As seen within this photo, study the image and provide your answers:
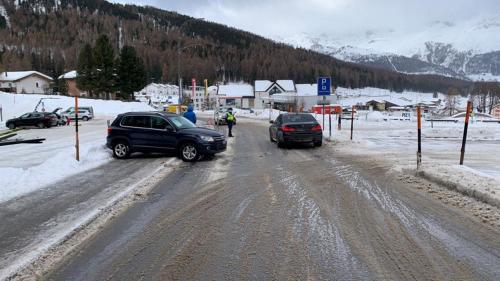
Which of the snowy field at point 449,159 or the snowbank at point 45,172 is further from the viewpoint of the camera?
the snowbank at point 45,172

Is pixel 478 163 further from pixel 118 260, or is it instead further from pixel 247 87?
pixel 247 87

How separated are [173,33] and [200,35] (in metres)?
13.0

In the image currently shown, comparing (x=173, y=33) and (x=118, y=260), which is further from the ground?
(x=173, y=33)

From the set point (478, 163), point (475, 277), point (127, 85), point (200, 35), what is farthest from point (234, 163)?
point (200, 35)

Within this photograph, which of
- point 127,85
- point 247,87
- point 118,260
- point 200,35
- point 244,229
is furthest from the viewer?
point 200,35

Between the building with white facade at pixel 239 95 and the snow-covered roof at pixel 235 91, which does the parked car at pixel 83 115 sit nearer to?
the building with white facade at pixel 239 95

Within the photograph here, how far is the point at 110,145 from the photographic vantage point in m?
15.3

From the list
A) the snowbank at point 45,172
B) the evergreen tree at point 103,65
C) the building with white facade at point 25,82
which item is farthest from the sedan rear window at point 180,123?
the building with white facade at point 25,82

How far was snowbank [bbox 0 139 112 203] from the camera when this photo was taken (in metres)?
9.33

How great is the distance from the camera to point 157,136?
1496 centimetres

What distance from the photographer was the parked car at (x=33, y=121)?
1400 inches

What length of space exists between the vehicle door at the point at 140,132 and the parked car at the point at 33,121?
79.5ft

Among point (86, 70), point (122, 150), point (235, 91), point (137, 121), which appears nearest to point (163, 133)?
point (137, 121)

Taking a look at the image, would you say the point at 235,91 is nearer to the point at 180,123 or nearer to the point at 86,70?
the point at 86,70
